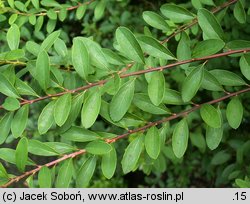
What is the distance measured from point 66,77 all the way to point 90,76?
14 centimetres

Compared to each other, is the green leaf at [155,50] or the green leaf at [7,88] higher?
the green leaf at [155,50]

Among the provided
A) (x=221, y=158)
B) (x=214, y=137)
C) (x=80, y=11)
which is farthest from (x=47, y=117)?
(x=221, y=158)

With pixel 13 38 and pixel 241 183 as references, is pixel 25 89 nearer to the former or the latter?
pixel 13 38

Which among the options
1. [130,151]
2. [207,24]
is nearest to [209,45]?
[207,24]

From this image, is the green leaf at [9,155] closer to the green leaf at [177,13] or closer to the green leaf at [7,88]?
the green leaf at [7,88]

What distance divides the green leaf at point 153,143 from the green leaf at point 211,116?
164mm

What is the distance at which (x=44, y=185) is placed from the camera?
3.60ft

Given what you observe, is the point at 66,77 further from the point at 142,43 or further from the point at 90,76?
the point at 142,43

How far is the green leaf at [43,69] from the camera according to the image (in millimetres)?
1062

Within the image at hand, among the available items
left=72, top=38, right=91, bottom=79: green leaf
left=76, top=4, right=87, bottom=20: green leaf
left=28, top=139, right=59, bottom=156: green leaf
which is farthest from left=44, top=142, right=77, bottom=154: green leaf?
left=76, top=4, right=87, bottom=20: green leaf

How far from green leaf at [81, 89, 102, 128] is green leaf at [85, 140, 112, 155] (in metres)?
0.07

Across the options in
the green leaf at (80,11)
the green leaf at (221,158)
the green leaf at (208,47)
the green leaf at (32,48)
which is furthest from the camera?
the green leaf at (221,158)

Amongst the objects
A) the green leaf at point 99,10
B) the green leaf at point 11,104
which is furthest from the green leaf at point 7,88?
the green leaf at point 99,10

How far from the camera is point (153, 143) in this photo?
1143mm
